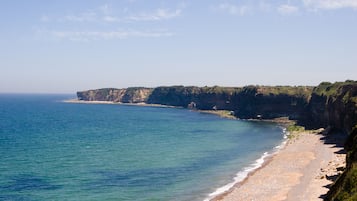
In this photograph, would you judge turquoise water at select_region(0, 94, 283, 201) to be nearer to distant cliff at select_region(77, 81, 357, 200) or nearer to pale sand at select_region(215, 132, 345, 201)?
pale sand at select_region(215, 132, 345, 201)

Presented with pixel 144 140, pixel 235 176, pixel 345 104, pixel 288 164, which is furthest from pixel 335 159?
pixel 144 140

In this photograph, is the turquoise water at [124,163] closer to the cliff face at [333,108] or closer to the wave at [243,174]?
the wave at [243,174]

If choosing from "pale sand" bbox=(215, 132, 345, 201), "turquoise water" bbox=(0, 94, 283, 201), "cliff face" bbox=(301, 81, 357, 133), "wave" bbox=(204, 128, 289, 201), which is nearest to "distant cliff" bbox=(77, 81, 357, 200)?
"cliff face" bbox=(301, 81, 357, 133)

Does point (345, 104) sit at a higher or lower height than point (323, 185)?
higher

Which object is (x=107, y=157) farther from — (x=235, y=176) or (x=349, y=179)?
(x=349, y=179)

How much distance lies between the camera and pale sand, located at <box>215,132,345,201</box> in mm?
47000

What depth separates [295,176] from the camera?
57625 mm

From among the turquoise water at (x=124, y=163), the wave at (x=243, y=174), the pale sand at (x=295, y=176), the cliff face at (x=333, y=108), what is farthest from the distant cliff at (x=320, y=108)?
the wave at (x=243, y=174)

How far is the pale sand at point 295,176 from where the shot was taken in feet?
154

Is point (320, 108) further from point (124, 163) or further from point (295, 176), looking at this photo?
point (124, 163)

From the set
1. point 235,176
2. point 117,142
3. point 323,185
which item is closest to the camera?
point 323,185

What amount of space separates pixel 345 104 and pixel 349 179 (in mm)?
63445

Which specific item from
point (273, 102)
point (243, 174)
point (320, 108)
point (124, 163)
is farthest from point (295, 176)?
point (273, 102)

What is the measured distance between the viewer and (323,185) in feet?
162
